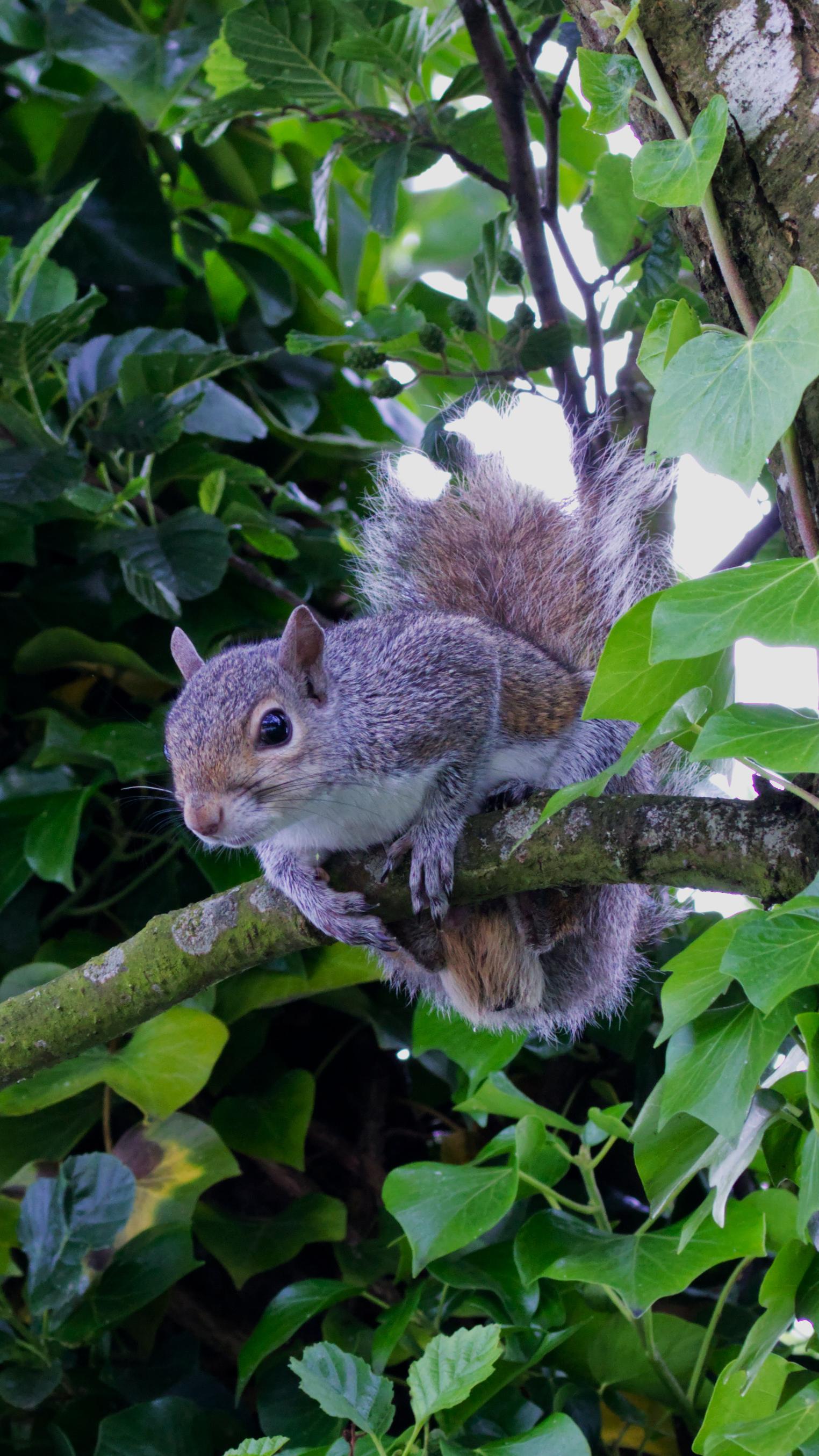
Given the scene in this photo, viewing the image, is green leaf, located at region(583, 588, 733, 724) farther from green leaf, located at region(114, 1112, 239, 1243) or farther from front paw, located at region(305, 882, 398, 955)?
green leaf, located at region(114, 1112, 239, 1243)

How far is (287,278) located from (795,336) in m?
1.53

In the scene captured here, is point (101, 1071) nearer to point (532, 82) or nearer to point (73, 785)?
point (73, 785)

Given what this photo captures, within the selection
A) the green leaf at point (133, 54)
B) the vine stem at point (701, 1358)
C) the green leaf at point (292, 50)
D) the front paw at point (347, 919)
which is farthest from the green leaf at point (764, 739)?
the green leaf at point (133, 54)

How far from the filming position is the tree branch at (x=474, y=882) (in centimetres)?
90

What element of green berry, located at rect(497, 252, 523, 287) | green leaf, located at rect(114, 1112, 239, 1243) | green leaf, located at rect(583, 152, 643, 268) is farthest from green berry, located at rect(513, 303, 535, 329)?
green leaf, located at rect(114, 1112, 239, 1243)

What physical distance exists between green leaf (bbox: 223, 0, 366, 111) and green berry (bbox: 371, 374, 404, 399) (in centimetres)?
40

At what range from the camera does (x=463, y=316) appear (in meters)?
1.47

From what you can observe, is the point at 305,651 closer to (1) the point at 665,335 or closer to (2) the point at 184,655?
(2) the point at 184,655

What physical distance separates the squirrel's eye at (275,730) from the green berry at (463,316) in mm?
531

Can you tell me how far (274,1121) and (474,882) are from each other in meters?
0.64

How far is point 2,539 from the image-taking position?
67.8 inches

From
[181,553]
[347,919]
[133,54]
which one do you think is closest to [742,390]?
[347,919]

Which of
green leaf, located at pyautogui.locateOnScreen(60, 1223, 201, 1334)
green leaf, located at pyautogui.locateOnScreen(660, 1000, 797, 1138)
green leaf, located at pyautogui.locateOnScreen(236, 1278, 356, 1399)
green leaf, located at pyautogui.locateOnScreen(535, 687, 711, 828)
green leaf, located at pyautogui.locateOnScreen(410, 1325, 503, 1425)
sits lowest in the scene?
green leaf, located at pyautogui.locateOnScreen(236, 1278, 356, 1399)

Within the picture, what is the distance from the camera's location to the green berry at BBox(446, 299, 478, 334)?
1.47 meters
